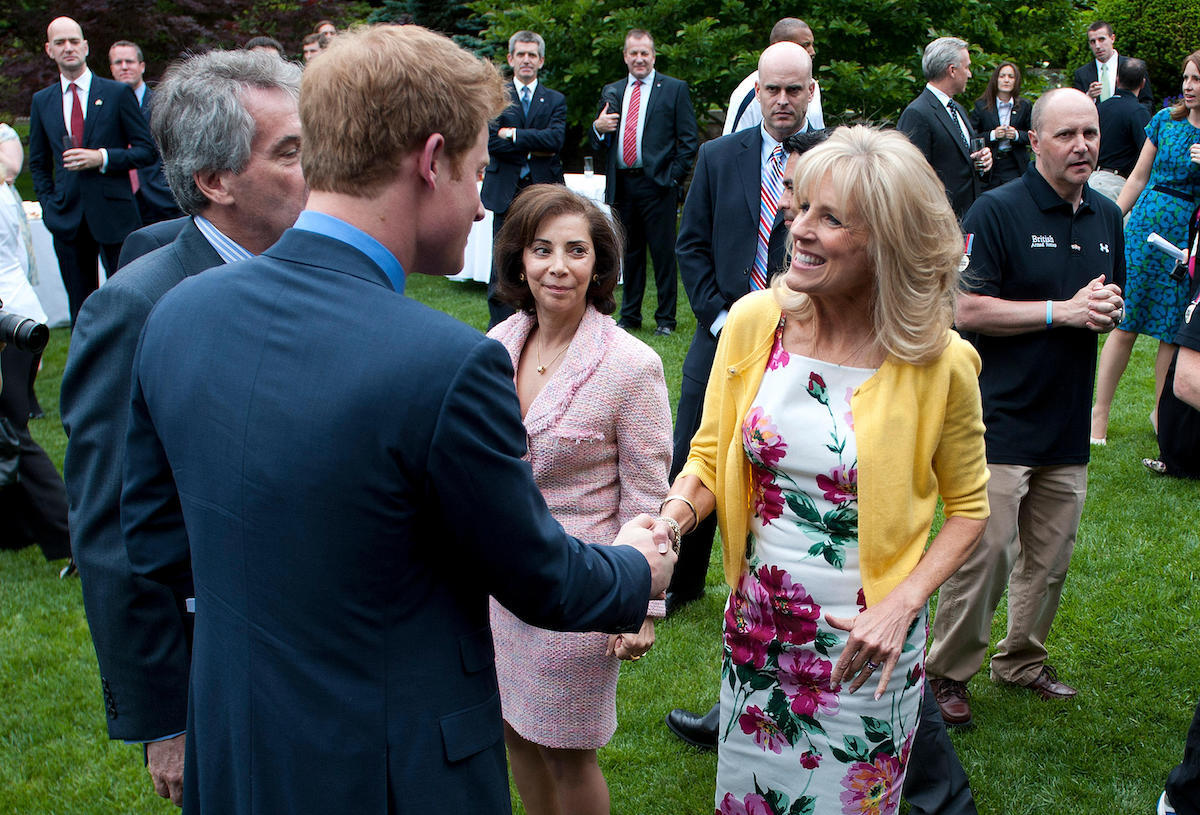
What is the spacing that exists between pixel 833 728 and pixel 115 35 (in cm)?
1668

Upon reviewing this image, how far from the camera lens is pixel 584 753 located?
10.0 feet

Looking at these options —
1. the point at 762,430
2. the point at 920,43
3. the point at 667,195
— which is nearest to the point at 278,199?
the point at 762,430

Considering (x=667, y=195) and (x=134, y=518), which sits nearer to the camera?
(x=134, y=518)

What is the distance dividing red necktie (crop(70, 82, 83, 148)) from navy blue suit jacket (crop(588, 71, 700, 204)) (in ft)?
16.0

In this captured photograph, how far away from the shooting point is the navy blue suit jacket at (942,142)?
7.94 meters

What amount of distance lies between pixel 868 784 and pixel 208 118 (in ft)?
7.34

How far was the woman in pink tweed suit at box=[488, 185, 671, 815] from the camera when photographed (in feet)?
9.78

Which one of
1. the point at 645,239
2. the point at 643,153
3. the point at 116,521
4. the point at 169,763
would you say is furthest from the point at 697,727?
the point at 643,153

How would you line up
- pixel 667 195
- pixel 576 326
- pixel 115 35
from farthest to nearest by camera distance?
pixel 115 35, pixel 667 195, pixel 576 326

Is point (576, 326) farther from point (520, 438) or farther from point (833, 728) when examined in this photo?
point (520, 438)

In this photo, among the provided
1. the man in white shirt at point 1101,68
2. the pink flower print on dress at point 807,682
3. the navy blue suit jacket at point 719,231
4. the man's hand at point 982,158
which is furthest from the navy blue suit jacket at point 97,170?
the man in white shirt at point 1101,68

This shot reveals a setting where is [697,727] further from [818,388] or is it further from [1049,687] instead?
[818,388]

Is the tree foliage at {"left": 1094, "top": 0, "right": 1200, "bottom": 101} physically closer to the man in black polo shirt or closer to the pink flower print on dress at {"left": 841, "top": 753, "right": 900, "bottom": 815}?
the man in black polo shirt

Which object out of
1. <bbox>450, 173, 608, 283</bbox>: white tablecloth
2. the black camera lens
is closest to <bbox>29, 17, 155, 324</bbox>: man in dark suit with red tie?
<bbox>450, 173, 608, 283</bbox>: white tablecloth
